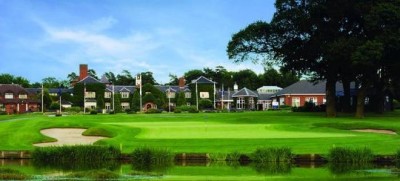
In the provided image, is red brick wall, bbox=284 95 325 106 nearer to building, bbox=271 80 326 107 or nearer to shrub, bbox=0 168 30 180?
A: building, bbox=271 80 326 107

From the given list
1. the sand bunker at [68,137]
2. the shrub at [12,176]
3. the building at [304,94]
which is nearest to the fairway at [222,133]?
the sand bunker at [68,137]

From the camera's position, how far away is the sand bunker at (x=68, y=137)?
4356cm

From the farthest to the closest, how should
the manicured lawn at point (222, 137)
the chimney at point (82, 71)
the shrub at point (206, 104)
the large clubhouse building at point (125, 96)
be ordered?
1. the chimney at point (82, 71)
2. the shrub at point (206, 104)
3. the large clubhouse building at point (125, 96)
4. the manicured lawn at point (222, 137)

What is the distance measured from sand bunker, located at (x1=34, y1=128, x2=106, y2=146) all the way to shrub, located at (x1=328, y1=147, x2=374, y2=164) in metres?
16.8

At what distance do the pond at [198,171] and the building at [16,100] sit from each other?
120m

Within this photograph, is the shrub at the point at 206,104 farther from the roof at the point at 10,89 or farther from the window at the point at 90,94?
the roof at the point at 10,89

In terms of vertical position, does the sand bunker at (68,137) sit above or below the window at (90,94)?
below

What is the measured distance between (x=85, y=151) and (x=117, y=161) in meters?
2.16

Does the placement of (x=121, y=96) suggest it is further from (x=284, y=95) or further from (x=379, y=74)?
(x=379, y=74)

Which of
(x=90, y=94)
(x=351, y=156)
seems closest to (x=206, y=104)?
(x=90, y=94)

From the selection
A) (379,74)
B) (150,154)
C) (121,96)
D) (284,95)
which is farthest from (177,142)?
Result: (121,96)

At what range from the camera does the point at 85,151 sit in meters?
38.4

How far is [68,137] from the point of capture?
46.1m

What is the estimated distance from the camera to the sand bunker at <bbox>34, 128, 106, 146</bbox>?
143ft
